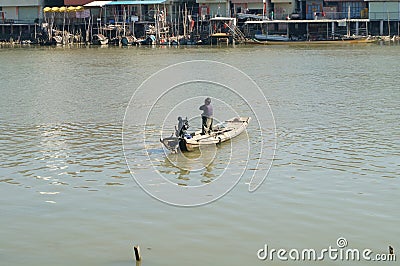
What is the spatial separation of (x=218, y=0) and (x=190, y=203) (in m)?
46.9

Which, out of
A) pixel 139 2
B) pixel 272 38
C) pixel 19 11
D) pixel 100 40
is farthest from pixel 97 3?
pixel 272 38

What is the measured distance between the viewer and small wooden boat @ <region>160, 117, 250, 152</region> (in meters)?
14.6

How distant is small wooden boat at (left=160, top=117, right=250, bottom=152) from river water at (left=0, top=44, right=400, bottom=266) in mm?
242

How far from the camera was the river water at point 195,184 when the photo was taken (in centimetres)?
981

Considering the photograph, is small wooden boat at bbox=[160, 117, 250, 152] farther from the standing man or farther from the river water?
the river water

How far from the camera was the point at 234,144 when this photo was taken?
52.5 feet

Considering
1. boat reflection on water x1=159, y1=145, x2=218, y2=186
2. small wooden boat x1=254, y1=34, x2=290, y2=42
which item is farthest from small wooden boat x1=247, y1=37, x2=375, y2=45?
boat reflection on water x1=159, y1=145, x2=218, y2=186

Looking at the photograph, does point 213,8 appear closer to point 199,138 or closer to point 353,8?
point 353,8

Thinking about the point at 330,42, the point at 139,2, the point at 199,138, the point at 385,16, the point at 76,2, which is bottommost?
the point at 199,138

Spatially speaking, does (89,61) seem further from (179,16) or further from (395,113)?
(395,113)

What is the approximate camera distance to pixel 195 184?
12828 mm

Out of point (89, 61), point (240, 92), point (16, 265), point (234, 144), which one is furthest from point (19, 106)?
point (89, 61)

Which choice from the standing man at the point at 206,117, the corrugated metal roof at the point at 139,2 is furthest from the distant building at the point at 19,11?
the standing man at the point at 206,117

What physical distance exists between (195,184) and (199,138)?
235cm
